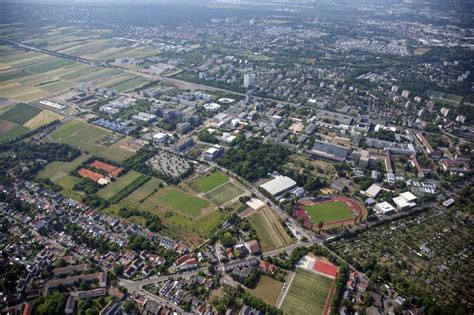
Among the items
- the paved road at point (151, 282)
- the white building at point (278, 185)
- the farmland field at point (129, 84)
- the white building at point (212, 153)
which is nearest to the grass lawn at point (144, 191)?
the white building at point (212, 153)

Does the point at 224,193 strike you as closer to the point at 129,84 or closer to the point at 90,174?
the point at 90,174

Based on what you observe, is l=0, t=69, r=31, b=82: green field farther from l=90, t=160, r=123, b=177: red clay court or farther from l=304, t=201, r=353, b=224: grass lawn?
l=304, t=201, r=353, b=224: grass lawn

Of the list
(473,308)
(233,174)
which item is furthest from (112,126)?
(473,308)

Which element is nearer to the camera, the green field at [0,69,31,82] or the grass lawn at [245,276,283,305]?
the grass lawn at [245,276,283,305]

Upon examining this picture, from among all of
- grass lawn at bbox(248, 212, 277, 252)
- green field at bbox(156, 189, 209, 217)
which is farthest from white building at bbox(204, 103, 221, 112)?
grass lawn at bbox(248, 212, 277, 252)

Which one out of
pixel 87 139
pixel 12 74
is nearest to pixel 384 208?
pixel 87 139

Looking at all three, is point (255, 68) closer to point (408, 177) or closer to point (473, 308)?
point (408, 177)
